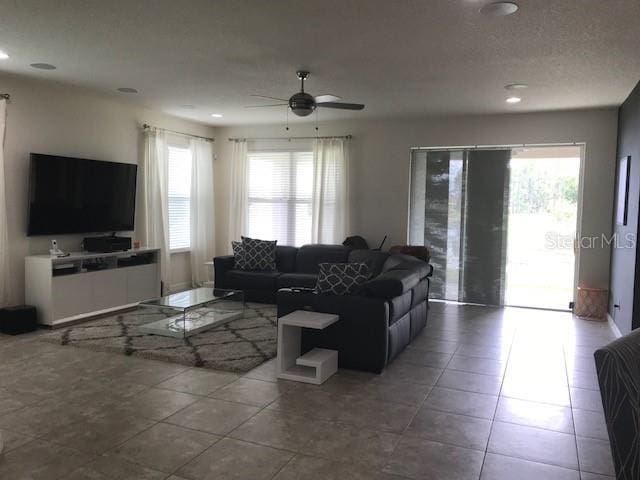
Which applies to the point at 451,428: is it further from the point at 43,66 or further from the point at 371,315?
the point at 43,66

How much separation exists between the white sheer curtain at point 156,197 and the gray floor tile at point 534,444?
521 centimetres

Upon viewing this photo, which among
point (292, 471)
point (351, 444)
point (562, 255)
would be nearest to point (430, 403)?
point (351, 444)

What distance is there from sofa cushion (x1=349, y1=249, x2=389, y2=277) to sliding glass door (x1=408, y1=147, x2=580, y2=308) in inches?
49.9

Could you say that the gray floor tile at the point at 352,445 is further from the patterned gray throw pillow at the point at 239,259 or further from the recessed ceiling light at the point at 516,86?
the patterned gray throw pillow at the point at 239,259

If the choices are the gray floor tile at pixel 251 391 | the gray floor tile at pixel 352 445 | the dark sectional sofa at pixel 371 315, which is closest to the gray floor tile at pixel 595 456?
the gray floor tile at pixel 352 445

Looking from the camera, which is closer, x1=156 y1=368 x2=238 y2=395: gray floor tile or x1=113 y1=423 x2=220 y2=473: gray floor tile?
x1=113 y1=423 x2=220 y2=473: gray floor tile

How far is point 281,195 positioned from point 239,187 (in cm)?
74

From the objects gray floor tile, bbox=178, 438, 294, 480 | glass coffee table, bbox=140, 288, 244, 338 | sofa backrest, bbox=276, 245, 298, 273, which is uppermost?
sofa backrest, bbox=276, 245, 298, 273

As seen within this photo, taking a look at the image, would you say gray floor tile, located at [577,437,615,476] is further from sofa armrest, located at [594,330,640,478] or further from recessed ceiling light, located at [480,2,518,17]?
recessed ceiling light, located at [480,2,518,17]

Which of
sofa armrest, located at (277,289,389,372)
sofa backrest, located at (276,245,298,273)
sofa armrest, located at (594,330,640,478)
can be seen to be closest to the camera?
sofa armrest, located at (594,330,640,478)

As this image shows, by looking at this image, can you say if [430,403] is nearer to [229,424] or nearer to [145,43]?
[229,424]

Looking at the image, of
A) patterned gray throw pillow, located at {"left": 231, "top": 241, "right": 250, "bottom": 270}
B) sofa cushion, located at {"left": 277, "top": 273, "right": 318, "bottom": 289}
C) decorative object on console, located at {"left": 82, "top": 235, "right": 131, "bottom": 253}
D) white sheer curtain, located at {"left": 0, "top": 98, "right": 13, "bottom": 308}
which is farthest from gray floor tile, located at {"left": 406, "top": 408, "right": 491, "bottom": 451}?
white sheer curtain, located at {"left": 0, "top": 98, "right": 13, "bottom": 308}

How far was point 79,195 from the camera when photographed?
5906mm

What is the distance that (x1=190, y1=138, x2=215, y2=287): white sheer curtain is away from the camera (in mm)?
7953
